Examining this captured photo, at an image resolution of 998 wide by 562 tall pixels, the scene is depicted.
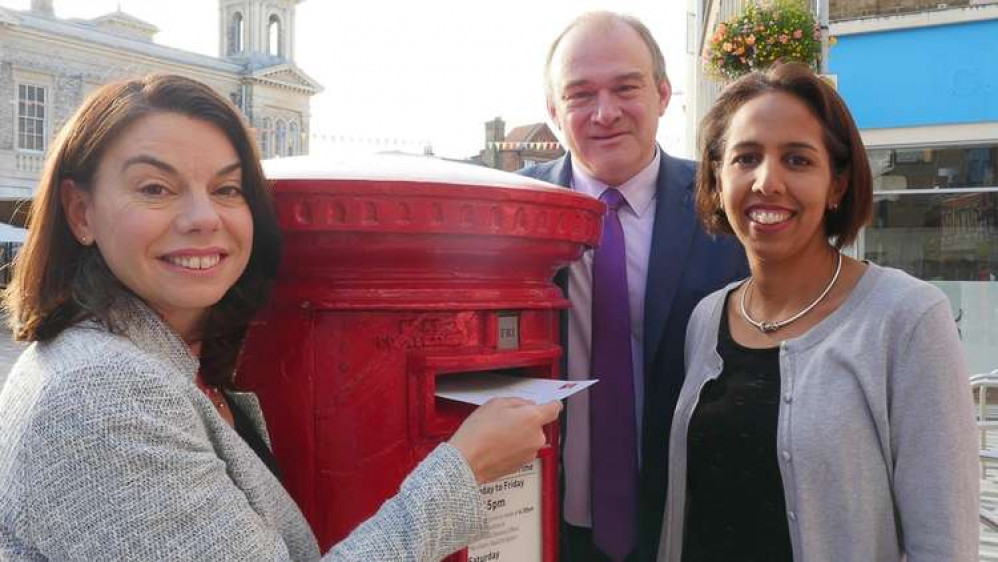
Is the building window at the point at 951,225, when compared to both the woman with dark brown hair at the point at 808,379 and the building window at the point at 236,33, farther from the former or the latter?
the building window at the point at 236,33

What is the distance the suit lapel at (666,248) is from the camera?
6.30ft

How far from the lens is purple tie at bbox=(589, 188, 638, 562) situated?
1.83 metres

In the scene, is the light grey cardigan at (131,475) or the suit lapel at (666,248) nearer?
the light grey cardigan at (131,475)

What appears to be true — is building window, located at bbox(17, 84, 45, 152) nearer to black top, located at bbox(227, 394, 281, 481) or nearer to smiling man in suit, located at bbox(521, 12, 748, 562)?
smiling man in suit, located at bbox(521, 12, 748, 562)

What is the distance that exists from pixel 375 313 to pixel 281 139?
2785 cm

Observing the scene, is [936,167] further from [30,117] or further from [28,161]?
[30,117]

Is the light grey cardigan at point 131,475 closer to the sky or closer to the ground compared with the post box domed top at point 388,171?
closer to the ground

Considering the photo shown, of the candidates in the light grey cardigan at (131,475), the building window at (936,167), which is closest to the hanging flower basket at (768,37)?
the building window at (936,167)

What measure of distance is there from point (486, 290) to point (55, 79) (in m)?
24.8

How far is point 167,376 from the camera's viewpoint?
1.01 m

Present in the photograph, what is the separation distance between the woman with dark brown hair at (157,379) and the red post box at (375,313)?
0.21 ft

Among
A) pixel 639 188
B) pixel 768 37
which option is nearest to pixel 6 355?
pixel 768 37

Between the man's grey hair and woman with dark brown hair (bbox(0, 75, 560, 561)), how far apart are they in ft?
3.65

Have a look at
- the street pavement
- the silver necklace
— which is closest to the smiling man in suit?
the silver necklace
